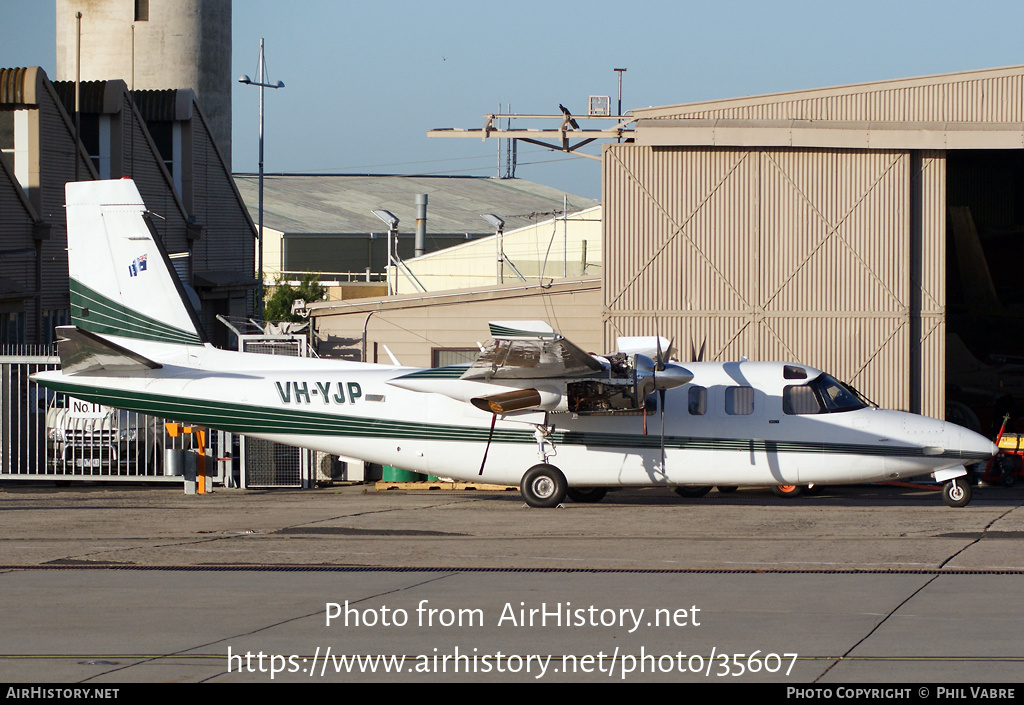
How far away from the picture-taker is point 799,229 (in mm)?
22703

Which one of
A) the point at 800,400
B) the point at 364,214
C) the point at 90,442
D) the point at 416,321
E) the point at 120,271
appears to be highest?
the point at 364,214

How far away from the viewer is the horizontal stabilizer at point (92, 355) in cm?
1812

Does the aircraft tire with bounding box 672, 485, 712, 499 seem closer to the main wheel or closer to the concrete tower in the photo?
the main wheel

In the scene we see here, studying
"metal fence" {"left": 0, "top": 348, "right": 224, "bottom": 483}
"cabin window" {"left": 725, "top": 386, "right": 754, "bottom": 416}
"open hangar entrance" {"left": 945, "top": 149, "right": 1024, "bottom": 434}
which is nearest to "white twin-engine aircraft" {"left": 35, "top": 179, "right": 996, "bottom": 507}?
"cabin window" {"left": 725, "top": 386, "right": 754, "bottom": 416}

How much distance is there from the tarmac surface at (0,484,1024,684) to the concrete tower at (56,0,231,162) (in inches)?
1352

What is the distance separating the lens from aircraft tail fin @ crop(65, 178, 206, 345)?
19.1 metres

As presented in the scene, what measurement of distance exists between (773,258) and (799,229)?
0.76m

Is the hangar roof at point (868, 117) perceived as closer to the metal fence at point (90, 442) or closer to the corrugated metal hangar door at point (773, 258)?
the corrugated metal hangar door at point (773, 258)

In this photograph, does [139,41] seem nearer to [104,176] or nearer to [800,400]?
[104,176]

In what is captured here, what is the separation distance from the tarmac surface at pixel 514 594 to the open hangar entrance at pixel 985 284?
1020cm

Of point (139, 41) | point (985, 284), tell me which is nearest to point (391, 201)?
point (139, 41)

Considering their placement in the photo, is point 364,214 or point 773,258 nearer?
point 773,258
